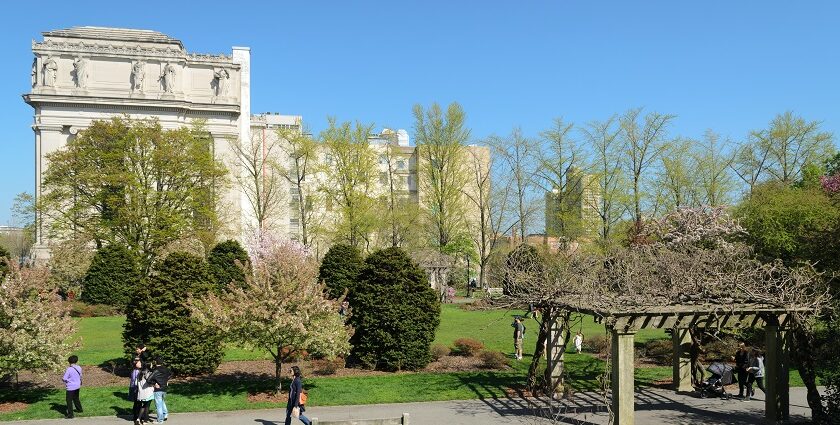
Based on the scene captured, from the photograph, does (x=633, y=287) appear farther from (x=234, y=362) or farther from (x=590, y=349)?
(x=234, y=362)

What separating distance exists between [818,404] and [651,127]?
30.1m

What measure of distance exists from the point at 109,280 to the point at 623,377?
32019 millimetres

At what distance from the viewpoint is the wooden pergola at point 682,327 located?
12547mm

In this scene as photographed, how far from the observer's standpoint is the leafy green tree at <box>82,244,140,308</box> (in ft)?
118

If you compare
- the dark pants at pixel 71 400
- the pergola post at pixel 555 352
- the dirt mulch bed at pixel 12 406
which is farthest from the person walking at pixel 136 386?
the pergola post at pixel 555 352

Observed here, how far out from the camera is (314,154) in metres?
45.7

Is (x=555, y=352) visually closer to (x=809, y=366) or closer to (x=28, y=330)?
(x=809, y=366)

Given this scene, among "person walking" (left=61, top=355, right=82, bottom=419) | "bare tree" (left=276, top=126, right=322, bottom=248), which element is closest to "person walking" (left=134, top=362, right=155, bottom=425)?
"person walking" (left=61, top=355, right=82, bottom=419)

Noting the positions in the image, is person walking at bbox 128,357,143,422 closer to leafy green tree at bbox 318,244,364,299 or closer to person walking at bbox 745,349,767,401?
leafy green tree at bbox 318,244,364,299

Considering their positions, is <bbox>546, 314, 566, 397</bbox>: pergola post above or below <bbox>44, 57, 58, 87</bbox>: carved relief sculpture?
below

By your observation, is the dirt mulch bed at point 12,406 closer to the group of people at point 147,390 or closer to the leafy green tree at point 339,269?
the group of people at point 147,390

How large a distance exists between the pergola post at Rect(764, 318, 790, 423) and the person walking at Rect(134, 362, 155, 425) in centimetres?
1351

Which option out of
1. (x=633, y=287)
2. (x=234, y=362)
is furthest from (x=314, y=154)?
(x=633, y=287)

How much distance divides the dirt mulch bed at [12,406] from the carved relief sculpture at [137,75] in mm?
44368
